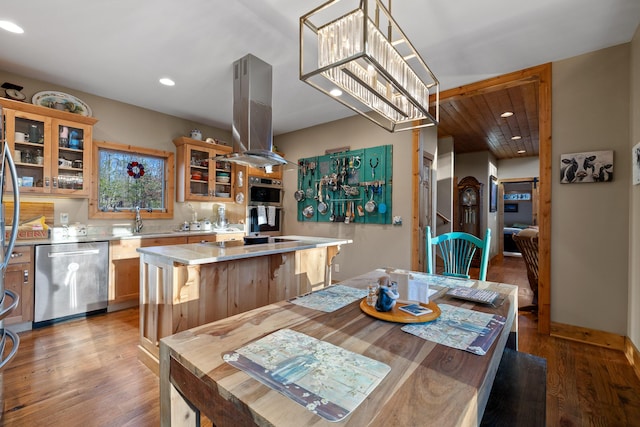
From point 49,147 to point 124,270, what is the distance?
1539 millimetres

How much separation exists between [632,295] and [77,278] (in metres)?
5.12

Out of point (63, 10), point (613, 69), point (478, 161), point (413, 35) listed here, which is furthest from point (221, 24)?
point (478, 161)

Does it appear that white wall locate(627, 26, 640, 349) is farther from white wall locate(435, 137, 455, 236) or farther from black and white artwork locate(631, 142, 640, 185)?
white wall locate(435, 137, 455, 236)

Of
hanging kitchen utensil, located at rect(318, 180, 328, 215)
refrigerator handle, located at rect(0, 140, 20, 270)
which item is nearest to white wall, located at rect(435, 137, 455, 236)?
hanging kitchen utensil, located at rect(318, 180, 328, 215)

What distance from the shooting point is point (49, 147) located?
3.10 m

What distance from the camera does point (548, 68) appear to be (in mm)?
2801

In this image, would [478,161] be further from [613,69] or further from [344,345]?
→ [344,345]

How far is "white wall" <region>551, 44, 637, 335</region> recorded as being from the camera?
2482 mm

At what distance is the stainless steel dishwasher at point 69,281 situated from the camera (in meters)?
2.84

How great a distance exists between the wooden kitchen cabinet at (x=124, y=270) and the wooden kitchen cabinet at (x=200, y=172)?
1013 millimetres

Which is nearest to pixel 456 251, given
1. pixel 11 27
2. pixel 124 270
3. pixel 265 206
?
pixel 265 206

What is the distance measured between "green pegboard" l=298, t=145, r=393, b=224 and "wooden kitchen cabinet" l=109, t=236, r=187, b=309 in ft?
7.82

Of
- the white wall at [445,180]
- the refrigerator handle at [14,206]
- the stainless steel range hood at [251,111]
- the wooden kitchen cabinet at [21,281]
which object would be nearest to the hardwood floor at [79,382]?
the wooden kitchen cabinet at [21,281]

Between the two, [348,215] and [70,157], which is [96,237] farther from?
[348,215]
